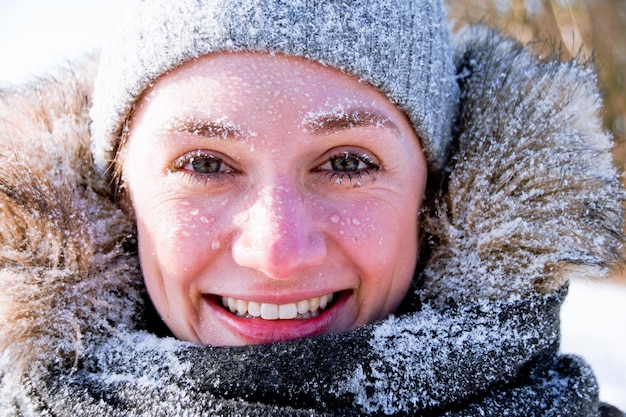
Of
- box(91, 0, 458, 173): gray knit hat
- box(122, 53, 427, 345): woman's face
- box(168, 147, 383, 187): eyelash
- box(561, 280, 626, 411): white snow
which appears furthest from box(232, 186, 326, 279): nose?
box(561, 280, 626, 411): white snow

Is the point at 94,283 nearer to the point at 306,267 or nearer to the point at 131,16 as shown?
the point at 306,267

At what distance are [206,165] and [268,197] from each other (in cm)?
23

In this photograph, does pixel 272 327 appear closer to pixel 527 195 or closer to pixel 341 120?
pixel 341 120

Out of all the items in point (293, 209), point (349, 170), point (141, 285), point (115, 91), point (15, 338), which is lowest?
point (15, 338)

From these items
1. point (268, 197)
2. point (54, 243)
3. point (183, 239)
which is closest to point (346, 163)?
point (268, 197)

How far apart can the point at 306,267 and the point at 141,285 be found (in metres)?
0.61

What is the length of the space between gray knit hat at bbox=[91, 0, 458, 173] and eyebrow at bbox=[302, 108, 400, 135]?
10 cm

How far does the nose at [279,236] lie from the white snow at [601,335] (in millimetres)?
1587

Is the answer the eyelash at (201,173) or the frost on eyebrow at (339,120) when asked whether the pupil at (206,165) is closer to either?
the eyelash at (201,173)

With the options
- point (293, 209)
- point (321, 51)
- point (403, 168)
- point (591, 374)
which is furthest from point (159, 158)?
point (591, 374)

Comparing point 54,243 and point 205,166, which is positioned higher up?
point 205,166

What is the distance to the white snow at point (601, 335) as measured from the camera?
293 centimetres

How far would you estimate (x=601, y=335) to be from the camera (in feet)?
12.5

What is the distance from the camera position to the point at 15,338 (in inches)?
55.6
